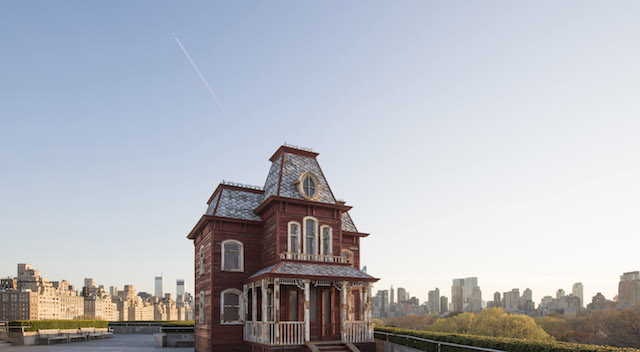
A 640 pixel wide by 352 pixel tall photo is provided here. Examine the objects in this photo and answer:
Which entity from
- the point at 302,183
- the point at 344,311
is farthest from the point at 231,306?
the point at 302,183

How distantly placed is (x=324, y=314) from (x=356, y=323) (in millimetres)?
1990

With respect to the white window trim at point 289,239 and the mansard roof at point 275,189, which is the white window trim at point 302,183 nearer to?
the mansard roof at point 275,189

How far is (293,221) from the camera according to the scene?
23344mm

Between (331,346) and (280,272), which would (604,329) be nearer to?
(331,346)

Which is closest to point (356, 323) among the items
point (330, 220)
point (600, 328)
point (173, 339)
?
point (330, 220)

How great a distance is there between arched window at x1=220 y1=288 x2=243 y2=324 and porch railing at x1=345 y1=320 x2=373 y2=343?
5.44 metres

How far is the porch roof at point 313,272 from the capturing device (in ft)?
68.1

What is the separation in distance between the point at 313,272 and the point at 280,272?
1.80 m

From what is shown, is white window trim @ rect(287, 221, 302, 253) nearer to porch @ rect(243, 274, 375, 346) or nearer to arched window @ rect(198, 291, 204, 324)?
porch @ rect(243, 274, 375, 346)

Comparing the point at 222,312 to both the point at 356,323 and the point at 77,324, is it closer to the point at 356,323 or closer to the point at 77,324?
the point at 356,323

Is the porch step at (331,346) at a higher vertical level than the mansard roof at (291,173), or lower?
lower

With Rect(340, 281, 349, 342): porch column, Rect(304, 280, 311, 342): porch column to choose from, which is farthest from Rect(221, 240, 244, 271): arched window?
Rect(340, 281, 349, 342): porch column

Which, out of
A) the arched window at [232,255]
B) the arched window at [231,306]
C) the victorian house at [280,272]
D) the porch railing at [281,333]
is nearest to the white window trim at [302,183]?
the victorian house at [280,272]

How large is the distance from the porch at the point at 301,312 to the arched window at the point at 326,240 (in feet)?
5.87
